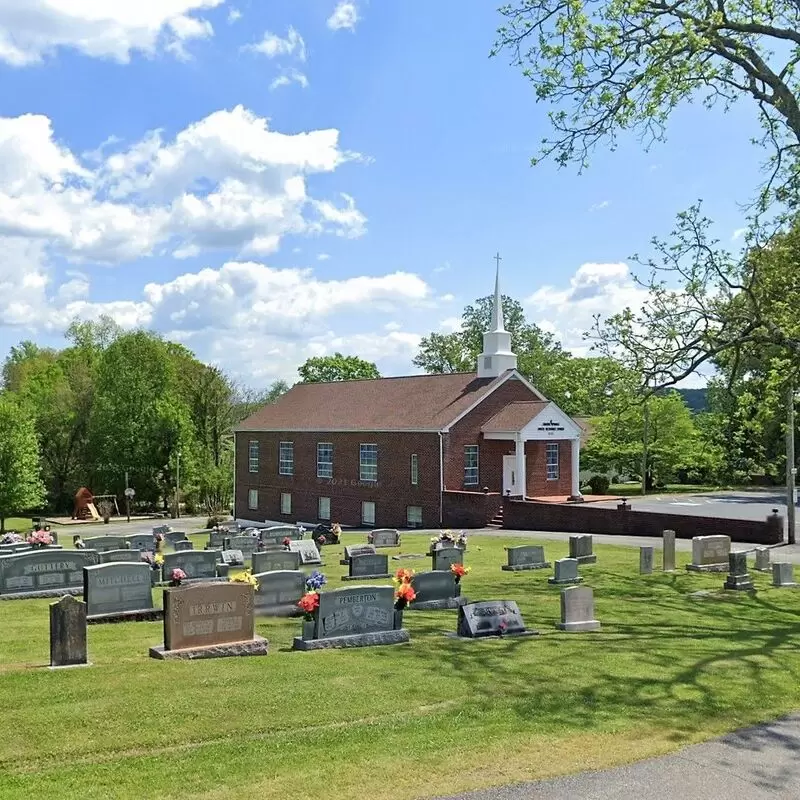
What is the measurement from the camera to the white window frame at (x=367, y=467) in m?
44.9

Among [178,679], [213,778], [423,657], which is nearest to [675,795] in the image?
[213,778]

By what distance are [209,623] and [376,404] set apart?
3552 cm

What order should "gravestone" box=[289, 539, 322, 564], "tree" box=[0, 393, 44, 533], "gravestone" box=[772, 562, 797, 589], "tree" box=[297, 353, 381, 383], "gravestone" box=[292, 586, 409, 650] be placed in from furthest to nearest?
1. "tree" box=[297, 353, 381, 383]
2. "tree" box=[0, 393, 44, 533]
3. "gravestone" box=[289, 539, 322, 564]
4. "gravestone" box=[772, 562, 797, 589]
5. "gravestone" box=[292, 586, 409, 650]

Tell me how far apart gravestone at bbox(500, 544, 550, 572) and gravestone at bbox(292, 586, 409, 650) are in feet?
35.1

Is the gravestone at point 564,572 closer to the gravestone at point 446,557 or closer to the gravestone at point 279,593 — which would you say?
the gravestone at point 446,557

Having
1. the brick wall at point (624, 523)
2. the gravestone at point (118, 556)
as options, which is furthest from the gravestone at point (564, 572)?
the brick wall at point (624, 523)

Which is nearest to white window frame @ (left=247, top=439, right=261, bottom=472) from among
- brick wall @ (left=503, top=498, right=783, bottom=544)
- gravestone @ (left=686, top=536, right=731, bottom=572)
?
brick wall @ (left=503, top=498, right=783, bottom=544)


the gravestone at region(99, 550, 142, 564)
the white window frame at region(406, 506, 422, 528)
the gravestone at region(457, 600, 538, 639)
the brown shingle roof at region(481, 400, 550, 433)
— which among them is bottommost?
the white window frame at region(406, 506, 422, 528)

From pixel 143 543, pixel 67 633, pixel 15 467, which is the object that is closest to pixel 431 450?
pixel 143 543

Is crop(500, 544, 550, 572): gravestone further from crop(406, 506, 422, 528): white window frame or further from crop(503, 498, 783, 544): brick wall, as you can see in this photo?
crop(406, 506, 422, 528): white window frame

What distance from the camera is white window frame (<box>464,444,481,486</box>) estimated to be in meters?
42.5

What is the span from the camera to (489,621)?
14.0m

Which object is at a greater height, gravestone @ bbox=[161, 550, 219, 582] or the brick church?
the brick church

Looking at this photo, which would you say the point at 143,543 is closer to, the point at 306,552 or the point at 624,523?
the point at 306,552
